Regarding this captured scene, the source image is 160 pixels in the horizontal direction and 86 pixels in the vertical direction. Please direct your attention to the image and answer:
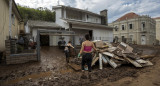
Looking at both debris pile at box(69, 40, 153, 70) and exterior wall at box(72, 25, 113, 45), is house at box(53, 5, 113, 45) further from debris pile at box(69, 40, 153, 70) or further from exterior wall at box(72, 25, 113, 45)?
debris pile at box(69, 40, 153, 70)

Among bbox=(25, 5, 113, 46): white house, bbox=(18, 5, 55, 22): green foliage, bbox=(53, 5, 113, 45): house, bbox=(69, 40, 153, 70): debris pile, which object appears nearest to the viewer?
bbox=(69, 40, 153, 70): debris pile

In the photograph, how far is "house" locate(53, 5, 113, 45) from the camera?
1346cm

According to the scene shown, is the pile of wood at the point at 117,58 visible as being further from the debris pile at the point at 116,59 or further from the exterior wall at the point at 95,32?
the exterior wall at the point at 95,32

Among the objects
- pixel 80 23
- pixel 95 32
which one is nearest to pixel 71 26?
pixel 80 23

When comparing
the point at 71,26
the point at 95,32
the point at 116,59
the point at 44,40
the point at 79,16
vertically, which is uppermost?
the point at 79,16

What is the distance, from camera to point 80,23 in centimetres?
1284

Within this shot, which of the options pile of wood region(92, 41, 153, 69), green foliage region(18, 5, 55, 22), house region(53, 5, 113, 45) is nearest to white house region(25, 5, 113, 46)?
house region(53, 5, 113, 45)

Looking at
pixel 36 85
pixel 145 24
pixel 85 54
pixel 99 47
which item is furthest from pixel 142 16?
A: pixel 36 85

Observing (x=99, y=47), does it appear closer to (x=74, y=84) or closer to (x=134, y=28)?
(x=74, y=84)

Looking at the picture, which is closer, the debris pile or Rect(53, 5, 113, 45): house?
the debris pile

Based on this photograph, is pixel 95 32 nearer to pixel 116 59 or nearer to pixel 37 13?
pixel 116 59

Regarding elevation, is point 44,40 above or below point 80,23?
below

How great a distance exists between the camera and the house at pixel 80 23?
44.2ft

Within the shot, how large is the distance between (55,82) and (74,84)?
0.79 metres
